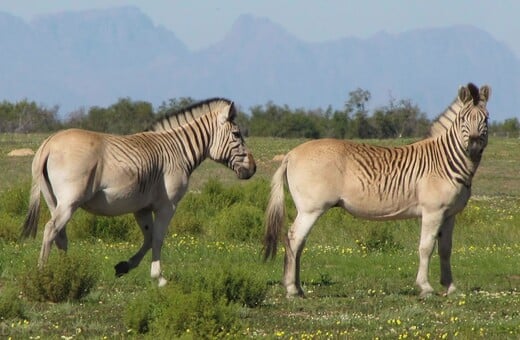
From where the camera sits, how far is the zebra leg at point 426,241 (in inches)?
493

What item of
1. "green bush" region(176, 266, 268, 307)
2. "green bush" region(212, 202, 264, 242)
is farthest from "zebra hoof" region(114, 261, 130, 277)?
"green bush" region(212, 202, 264, 242)

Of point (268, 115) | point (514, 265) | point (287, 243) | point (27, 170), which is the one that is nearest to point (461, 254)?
point (514, 265)

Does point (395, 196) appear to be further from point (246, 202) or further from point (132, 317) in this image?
point (246, 202)

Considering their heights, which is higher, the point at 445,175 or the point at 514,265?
the point at 445,175

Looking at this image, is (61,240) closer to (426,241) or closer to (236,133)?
(236,133)

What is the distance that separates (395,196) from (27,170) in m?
25.7

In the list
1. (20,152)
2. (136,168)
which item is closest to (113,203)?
(136,168)

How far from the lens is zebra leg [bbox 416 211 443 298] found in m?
12.5

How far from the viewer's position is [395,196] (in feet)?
41.8

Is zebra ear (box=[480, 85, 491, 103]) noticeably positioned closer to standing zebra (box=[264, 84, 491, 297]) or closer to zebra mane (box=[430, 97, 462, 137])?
standing zebra (box=[264, 84, 491, 297])

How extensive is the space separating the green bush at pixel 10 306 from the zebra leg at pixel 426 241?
14.6 ft

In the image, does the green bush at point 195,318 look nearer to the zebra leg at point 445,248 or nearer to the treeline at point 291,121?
the zebra leg at point 445,248

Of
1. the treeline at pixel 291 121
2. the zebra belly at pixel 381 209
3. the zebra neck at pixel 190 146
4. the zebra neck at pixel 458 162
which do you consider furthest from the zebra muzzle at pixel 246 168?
the treeline at pixel 291 121

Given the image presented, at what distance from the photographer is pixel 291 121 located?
3189 inches
